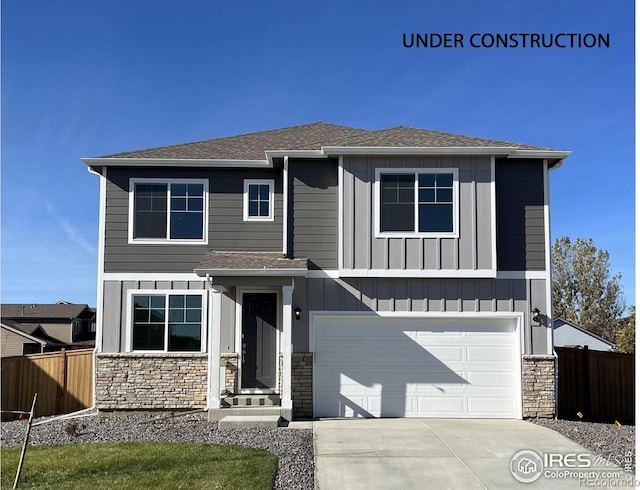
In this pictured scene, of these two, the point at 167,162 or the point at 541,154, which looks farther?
the point at 167,162

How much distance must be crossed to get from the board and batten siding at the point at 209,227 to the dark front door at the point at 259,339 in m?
1.13

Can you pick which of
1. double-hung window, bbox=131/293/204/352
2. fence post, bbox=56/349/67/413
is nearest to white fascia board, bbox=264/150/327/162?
double-hung window, bbox=131/293/204/352

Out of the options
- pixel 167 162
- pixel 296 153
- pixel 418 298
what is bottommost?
pixel 418 298

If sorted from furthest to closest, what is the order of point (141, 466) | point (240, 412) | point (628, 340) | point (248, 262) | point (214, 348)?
point (628, 340)
point (248, 262)
point (214, 348)
point (240, 412)
point (141, 466)

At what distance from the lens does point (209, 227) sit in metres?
12.4

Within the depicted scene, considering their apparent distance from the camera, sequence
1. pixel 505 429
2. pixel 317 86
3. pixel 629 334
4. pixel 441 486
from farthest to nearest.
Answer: pixel 629 334 < pixel 317 86 < pixel 505 429 < pixel 441 486

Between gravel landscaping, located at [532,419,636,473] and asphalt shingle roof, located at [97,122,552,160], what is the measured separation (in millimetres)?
5364

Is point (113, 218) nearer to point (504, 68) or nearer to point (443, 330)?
point (443, 330)

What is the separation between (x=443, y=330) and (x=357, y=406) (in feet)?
7.41

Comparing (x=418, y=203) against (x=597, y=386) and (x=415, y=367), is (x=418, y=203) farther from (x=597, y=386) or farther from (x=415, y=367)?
(x=597, y=386)

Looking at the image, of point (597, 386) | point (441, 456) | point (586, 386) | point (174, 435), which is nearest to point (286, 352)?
point (174, 435)

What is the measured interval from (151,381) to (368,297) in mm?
4666

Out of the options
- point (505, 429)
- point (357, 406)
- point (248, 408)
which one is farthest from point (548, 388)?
point (248, 408)

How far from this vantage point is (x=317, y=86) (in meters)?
13.4
